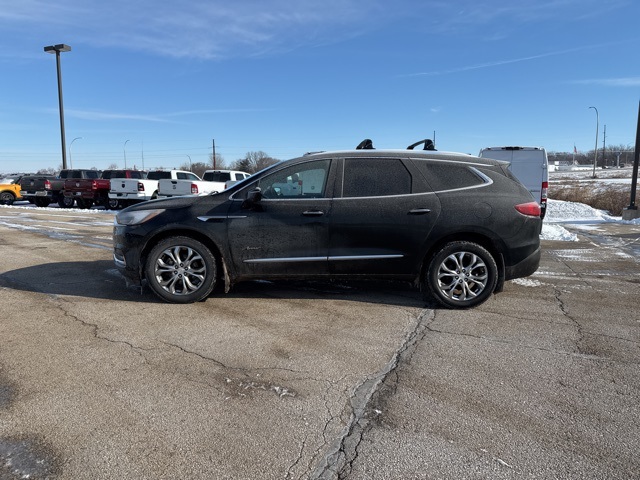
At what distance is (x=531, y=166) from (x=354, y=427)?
1167 cm

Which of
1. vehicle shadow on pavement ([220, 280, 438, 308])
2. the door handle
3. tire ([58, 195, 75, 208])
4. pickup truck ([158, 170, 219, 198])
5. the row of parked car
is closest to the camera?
the door handle

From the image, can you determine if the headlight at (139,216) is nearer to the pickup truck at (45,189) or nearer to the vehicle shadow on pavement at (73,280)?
the vehicle shadow on pavement at (73,280)

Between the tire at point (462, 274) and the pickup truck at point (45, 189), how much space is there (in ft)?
75.5

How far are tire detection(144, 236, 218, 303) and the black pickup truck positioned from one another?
20.9 m

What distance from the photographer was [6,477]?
2395mm

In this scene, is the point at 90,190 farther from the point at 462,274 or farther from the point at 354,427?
the point at 354,427

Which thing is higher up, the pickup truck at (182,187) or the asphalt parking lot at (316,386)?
the pickup truck at (182,187)

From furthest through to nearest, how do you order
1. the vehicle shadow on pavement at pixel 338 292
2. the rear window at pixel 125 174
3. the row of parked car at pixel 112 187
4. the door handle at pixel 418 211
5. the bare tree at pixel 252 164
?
the bare tree at pixel 252 164 → the rear window at pixel 125 174 → the row of parked car at pixel 112 187 → the vehicle shadow on pavement at pixel 338 292 → the door handle at pixel 418 211

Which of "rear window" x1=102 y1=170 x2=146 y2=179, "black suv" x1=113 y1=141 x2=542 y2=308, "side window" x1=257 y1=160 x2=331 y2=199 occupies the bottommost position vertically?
"black suv" x1=113 y1=141 x2=542 y2=308

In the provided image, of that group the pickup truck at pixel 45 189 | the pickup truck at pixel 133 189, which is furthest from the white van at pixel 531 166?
the pickup truck at pixel 45 189

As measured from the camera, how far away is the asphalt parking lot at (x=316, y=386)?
2.56 m

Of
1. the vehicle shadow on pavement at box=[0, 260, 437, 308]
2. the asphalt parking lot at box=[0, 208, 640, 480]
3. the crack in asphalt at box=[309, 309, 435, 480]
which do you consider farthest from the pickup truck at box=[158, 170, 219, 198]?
the crack in asphalt at box=[309, 309, 435, 480]

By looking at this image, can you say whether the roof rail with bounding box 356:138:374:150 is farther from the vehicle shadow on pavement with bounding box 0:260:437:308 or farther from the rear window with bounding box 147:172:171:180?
the rear window with bounding box 147:172:171:180

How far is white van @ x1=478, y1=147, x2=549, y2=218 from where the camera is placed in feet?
41.4
